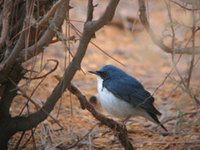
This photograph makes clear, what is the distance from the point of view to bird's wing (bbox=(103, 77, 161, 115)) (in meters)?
3.99

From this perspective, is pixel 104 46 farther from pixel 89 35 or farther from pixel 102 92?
pixel 89 35

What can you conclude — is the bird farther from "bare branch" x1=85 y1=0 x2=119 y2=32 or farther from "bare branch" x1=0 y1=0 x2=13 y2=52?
"bare branch" x1=0 y1=0 x2=13 y2=52

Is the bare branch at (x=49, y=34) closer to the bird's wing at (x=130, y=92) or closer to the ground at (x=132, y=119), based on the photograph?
the ground at (x=132, y=119)

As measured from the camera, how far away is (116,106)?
4.02 metres

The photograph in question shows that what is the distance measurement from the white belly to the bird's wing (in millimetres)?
52

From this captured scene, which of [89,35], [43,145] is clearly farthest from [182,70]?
[89,35]

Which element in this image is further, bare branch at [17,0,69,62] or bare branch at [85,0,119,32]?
bare branch at [17,0,69,62]

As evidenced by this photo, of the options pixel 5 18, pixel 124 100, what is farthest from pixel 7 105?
pixel 124 100

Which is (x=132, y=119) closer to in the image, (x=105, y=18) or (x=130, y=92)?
(x=130, y=92)

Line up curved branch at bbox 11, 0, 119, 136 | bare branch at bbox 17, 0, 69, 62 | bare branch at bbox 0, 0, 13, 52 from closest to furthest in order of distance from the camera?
curved branch at bbox 11, 0, 119, 136, bare branch at bbox 17, 0, 69, 62, bare branch at bbox 0, 0, 13, 52

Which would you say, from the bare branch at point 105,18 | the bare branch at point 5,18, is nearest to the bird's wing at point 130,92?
the bare branch at point 105,18

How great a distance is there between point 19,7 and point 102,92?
140cm

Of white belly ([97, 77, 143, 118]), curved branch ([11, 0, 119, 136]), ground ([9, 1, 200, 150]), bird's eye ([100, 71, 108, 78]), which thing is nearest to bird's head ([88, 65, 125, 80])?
bird's eye ([100, 71, 108, 78])

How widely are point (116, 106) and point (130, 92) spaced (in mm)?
274
